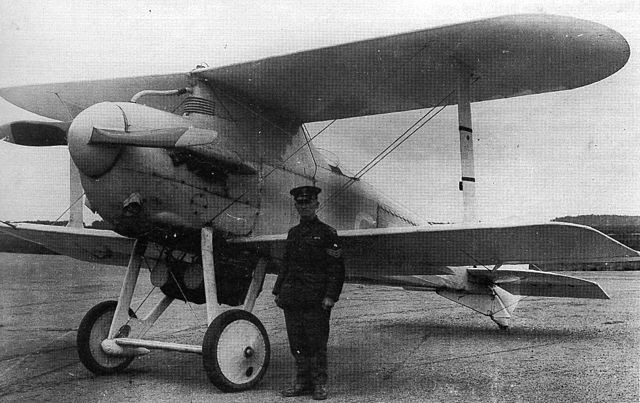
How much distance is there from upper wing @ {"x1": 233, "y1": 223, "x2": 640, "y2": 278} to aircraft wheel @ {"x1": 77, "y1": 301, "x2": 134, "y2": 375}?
147 centimetres

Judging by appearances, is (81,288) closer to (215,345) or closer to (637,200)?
(215,345)

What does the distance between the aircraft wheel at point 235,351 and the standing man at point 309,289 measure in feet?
1.05

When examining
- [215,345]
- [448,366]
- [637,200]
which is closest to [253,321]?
[215,345]

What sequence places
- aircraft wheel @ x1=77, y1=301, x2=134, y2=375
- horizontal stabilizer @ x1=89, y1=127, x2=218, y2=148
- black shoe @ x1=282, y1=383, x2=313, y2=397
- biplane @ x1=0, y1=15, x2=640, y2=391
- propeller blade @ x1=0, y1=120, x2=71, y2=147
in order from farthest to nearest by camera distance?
aircraft wheel @ x1=77, y1=301, x2=134, y2=375
propeller blade @ x1=0, y1=120, x2=71, y2=147
biplane @ x1=0, y1=15, x2=640, y2=391
black shoe @ x1=282, y1=383, x2=313, y2=397
horizontal stabilizer @ x1=89, y1=127, x2=218, y2=148

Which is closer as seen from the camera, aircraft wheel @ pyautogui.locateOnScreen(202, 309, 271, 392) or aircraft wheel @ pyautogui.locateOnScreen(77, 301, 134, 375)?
aircraft wheel @ pyautogui.locateOnScreen(202, 309, 271, 392)

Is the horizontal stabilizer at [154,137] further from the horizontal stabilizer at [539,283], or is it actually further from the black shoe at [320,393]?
the horizontal stabilizer at [539,283]

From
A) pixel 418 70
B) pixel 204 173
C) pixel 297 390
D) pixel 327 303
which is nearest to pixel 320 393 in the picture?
pixel 297 390

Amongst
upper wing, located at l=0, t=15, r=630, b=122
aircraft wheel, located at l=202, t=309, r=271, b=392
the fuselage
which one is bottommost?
aircraft wheel, located at l=202, t=309, r=271, b=392

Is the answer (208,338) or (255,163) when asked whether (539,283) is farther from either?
(208,338)

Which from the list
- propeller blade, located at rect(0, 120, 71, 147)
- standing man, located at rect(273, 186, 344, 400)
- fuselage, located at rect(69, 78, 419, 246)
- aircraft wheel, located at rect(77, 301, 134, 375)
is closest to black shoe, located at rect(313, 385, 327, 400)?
standing man, located at rect(273, 186, 344, 400)

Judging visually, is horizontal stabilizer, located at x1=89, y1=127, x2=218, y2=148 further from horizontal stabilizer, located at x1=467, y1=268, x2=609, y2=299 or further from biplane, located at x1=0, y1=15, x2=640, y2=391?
horizontal stabilizer, located at x1=467, y1=268, x2=609, y2=299

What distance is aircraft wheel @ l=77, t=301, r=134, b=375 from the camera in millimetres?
5309

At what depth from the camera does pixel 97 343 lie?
5.46m

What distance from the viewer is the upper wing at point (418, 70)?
4.88 metres
